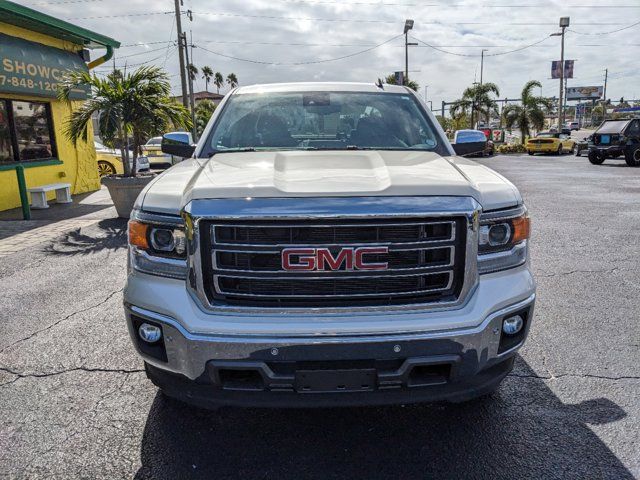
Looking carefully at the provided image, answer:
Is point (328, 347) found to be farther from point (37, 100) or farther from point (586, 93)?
point (586, 93)

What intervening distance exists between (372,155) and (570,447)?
6.11 ft

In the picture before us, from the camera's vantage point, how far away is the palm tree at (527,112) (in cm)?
4150

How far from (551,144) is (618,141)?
11.0m

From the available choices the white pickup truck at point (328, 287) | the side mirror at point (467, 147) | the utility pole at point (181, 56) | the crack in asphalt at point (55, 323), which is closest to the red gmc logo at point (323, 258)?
the white pickup truck at point (328, 287)

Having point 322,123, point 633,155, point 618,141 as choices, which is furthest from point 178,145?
point 618,141

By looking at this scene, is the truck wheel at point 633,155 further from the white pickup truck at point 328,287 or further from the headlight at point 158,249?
the headlight at point 158,249

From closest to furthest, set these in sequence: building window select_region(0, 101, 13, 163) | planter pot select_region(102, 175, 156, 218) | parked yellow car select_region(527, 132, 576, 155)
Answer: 1. planter pot select_region(102, 175, 156, 218)
2. building window select_region(0, 101, 13, 163)
3. parked yellow car select_region(527, 132, 576, 155)

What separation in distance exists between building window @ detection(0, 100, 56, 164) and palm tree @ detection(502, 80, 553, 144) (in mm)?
37867

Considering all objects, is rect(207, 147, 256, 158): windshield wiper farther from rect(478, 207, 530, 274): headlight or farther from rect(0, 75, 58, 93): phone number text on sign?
rect(0, 75, 58, 93): phone number text on sign

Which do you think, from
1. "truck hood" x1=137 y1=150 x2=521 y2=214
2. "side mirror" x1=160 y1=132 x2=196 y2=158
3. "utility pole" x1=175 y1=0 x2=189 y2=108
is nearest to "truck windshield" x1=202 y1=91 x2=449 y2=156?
"side mirror" x1=160 y1=132 x2=196 y2=158

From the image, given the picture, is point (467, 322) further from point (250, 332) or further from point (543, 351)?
point (543, 351)

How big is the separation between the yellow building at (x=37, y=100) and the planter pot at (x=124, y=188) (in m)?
3.17

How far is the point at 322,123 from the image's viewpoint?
3.79 meters

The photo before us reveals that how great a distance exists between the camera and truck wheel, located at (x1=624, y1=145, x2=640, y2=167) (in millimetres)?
19859
